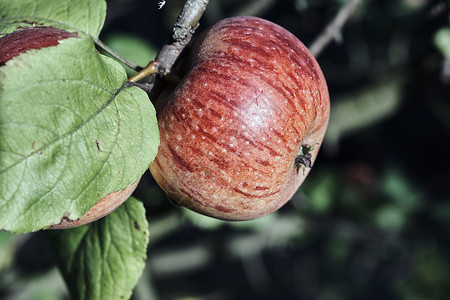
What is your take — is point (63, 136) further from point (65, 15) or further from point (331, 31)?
point (331, 31)

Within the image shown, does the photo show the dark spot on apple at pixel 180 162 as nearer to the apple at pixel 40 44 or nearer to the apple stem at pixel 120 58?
the apple at pixel 40 44

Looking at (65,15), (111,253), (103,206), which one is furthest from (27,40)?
(111,253)

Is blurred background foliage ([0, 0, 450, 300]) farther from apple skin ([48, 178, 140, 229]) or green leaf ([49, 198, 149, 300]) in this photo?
apple skin ([48, 178, 140, 229])

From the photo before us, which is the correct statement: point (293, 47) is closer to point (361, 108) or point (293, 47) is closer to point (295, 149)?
point (295, 149)

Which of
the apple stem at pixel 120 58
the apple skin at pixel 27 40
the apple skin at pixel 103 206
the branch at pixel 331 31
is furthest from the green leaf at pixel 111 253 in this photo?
the branch at pixel 331 31

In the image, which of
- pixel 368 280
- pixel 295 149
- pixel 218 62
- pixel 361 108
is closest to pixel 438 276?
pixel 368 280

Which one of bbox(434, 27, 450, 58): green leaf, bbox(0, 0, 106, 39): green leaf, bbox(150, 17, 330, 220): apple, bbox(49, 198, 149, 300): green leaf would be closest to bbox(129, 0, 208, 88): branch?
bbox(150, 17, 330, 220): apple
